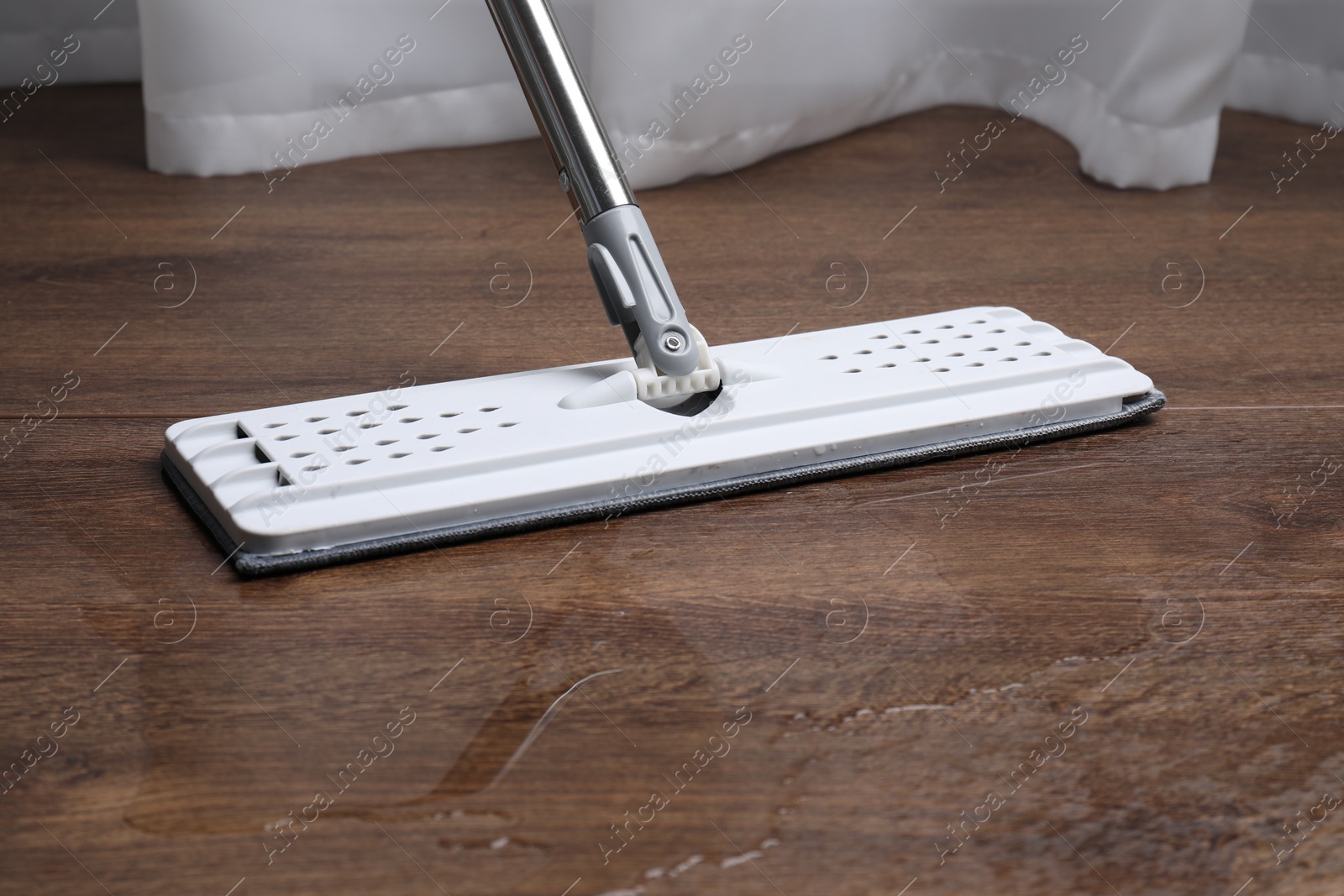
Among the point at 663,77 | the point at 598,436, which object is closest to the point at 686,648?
the point at 598,436

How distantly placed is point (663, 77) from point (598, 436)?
2.49 feet

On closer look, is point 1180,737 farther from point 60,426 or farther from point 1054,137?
point 1054,137

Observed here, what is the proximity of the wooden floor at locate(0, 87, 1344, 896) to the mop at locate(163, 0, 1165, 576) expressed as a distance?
2 cm

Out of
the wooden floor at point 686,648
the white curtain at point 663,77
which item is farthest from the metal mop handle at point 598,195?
the white curtain at point 663,77

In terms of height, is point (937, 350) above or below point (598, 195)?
below

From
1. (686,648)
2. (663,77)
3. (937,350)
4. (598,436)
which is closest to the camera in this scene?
(686,648)

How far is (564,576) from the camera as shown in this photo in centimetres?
62

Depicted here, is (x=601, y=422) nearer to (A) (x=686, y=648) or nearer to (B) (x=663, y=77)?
(A) (x=686, y=648)

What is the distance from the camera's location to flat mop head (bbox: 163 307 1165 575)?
63 centimetres

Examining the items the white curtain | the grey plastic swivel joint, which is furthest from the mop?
Answer: the white curtain

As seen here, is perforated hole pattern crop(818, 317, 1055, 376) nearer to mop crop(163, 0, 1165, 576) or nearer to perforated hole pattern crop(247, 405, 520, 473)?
mop crop(163, 0, 1165, 576)

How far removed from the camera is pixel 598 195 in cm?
73

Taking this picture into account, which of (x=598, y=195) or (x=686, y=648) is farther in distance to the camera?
(x=598, y=195)

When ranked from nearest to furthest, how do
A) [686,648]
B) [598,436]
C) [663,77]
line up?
[686,648], [598,436], [663,77]
